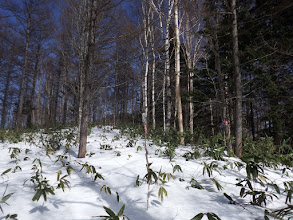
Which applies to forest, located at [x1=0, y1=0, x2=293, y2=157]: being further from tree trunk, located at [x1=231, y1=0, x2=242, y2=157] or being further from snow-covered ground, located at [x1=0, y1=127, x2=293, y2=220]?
snow-covered ground, located at [x1=0, y1=127, x2=293, y2=220]

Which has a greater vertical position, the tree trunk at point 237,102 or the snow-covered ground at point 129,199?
the tree trunk at point 237,102

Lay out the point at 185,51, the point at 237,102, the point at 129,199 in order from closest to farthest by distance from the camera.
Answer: the point at 129,199
the point at 237,102
the point at 185,51

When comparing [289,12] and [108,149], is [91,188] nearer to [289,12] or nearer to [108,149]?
[108,149]

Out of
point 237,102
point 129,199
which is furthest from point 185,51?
point 129,199

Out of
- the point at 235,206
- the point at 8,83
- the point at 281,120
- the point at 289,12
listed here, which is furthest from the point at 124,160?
the point at 8,83

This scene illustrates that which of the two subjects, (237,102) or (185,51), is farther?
(185,51)

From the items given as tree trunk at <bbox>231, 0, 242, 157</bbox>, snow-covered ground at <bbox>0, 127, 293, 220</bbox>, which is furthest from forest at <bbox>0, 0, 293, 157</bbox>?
snow-covered ground at <bbox>0, 127, 293, 220</bbox>

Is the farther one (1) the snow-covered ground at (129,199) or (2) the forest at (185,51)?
(2) the forest at (185,51)

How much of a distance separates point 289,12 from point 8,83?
24.2 meters

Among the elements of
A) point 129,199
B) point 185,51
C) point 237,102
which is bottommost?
point 129,199

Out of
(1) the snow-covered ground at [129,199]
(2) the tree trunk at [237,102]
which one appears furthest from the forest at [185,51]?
(1) the snow-covered ground at [129,199]

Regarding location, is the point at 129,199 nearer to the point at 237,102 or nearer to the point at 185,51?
the point at 237,102

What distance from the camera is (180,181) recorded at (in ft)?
7.37

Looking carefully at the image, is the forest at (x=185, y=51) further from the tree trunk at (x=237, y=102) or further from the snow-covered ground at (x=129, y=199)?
the snow-covered ground at (x=129, y=199)
